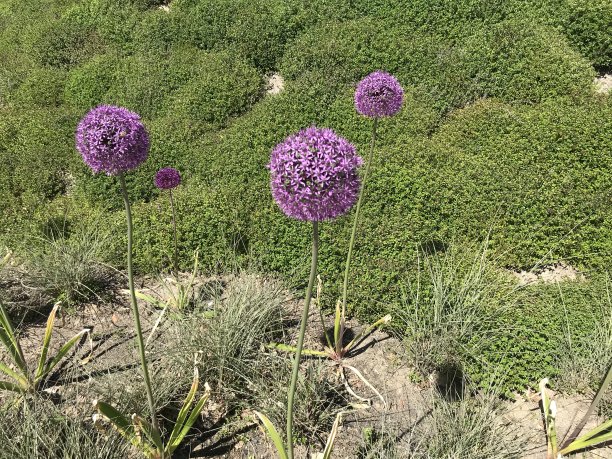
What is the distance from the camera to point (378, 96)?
458 cm

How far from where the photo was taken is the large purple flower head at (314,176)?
295 centimetres

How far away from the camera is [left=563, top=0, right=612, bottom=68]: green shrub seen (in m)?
9.08

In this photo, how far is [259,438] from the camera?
A: 169 inches

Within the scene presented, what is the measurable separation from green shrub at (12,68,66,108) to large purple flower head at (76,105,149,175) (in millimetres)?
8023

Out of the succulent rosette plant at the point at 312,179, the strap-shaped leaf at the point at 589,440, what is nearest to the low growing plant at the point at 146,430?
the succulent rosette plant at the point at 312,179

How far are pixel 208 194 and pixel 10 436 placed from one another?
4.21m

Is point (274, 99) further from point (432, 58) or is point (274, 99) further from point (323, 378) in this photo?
point (323, 378)

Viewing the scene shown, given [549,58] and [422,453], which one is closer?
[422,453]

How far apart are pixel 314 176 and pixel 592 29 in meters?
9.34

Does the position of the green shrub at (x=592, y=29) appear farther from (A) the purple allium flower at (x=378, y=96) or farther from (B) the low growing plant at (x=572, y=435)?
(B) the low growing plant at (x=572, y=435)

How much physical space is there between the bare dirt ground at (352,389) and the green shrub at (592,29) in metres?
7.63

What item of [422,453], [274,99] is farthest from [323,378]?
[274,99]

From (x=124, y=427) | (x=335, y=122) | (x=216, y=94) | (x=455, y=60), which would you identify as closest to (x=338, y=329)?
(x=124, y=427)

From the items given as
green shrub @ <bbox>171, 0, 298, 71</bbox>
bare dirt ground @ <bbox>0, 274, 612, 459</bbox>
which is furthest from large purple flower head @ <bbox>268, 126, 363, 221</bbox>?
green shrub @ <bbox>171, 0, 298, 71</bbox>
